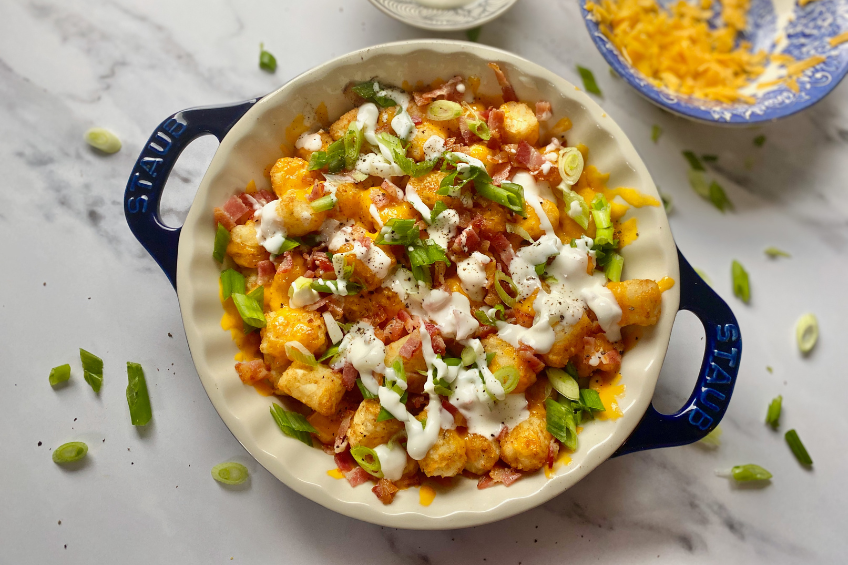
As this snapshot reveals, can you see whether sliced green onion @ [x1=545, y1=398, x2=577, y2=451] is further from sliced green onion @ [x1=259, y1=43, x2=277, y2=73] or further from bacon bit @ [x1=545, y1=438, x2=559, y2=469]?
sliced green onion @ [x1=259, y1=43, x2=277, y2=73]

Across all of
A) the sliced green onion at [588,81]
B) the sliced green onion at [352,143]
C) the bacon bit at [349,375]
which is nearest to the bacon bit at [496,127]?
the sliced green onion at [352,143]

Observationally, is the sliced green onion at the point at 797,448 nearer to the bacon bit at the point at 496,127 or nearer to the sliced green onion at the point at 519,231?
the sliced green onion at the point at 519,231

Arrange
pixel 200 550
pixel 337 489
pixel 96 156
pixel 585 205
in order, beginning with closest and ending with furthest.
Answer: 1. pixel 337 489
2. pixel 585 205
3. pixel 200 550
4. pixel 96 156

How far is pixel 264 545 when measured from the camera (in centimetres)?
221

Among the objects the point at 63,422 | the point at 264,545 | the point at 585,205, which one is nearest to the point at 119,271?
the point at 63,422

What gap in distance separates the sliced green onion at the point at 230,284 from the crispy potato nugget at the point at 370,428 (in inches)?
23.0

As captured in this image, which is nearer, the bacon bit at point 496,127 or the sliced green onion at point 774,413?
the bacon bit at point 496,127

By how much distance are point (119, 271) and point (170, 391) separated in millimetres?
533

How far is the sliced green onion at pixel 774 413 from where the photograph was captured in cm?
236

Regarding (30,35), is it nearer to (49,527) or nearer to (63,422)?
(63,422)

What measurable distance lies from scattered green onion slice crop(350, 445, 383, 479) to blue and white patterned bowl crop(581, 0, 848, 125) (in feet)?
5.57

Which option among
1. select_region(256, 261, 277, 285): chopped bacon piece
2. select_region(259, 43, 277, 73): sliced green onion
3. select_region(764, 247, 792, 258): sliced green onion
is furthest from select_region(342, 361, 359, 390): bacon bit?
select_region(764, 247, 792, 258): sliced green onion

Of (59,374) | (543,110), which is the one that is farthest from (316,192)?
(59,374)

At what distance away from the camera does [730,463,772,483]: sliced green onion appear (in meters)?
2.29
